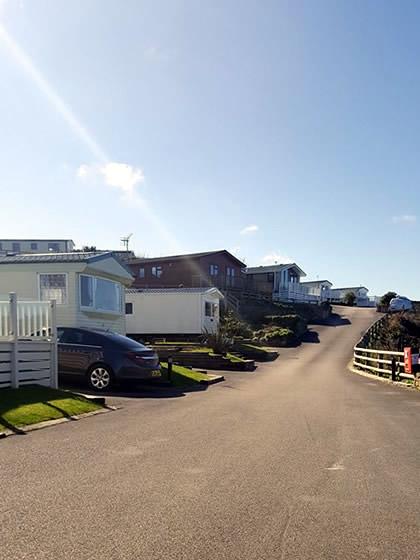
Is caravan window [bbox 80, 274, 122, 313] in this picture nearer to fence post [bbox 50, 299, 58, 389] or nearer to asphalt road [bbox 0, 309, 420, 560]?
fence post [bbox 50, 299, 58, 389]

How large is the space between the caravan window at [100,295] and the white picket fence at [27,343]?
721cm

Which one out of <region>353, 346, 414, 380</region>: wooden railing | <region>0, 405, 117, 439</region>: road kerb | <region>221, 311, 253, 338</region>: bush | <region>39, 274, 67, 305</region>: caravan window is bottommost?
<region>353, 346, 414, 380</region>: wooden railing

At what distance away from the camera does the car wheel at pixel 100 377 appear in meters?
15.3

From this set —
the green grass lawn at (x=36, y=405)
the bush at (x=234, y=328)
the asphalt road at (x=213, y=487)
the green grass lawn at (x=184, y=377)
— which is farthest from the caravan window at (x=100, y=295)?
the bush at (x=234, y=328)

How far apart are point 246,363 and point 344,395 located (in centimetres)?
1100

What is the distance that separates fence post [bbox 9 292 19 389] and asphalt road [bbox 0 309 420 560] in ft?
8.99

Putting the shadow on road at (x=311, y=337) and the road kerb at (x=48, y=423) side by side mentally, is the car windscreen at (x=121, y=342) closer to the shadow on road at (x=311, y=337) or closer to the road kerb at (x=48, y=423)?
the road kerb at (x=48, y=423)

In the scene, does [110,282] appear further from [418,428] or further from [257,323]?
[257,323]

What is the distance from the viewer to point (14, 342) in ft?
39.6

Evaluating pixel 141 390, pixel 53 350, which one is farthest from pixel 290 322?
pixel 53 350

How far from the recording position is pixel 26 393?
1148 centimetres

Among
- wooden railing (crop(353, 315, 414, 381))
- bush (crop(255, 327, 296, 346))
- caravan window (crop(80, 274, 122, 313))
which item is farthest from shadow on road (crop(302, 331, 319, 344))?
caravan window (crop(80, 274, 122, 313))

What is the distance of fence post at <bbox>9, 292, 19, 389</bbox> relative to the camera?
12008 millimetres

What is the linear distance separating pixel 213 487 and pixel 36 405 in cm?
576
